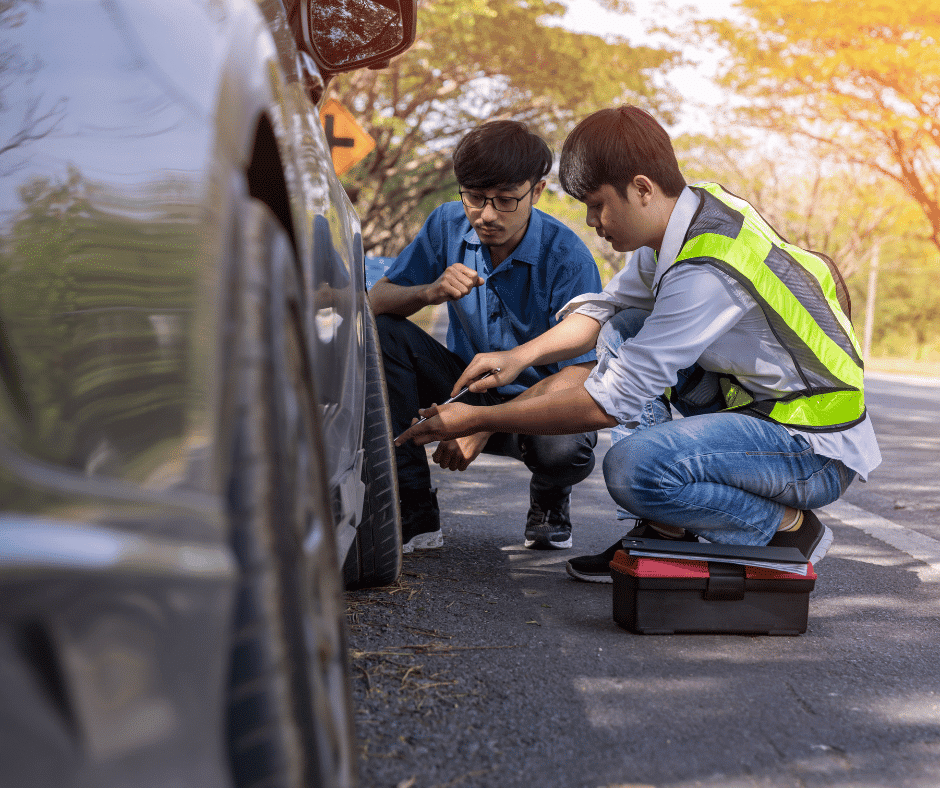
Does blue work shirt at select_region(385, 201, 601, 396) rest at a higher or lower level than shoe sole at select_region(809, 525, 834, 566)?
higher

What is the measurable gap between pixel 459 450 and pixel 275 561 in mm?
2215

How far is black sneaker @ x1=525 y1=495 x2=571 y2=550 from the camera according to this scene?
3.53 meters

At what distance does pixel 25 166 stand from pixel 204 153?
21 centimetres

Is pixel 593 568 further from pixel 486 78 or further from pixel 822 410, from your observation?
pixel 486 78

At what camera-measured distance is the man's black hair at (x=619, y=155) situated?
2.80 m

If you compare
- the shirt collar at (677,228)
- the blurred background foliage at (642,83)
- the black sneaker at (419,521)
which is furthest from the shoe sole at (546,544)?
the blurred background foliage at (642,83)

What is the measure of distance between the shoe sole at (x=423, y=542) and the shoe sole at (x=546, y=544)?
1.12 feet

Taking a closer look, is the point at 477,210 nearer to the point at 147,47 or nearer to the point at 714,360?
the point at 714,360

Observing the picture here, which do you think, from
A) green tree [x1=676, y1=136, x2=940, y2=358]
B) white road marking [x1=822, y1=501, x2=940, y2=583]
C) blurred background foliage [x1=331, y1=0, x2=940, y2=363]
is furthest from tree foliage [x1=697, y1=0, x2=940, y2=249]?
white road marking [x1=822, y1=501, x2=940, y2=583]

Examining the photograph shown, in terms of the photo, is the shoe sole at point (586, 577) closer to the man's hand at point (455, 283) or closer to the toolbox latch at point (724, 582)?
the toolbox latch at point (724, 582)

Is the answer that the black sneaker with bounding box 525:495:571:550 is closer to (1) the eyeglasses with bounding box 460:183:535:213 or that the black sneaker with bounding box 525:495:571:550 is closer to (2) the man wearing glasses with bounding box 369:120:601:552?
(2) the man wearing glasses with bounding box 369:120:601:552

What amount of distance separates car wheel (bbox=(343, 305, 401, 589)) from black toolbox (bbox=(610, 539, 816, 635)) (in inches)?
25.6

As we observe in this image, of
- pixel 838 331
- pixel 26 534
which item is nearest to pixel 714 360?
pixel 838 331

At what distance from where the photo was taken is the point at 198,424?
2.91ft
